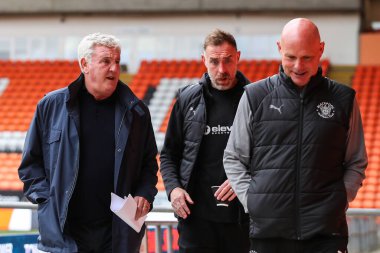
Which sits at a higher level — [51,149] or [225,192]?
[51,149]

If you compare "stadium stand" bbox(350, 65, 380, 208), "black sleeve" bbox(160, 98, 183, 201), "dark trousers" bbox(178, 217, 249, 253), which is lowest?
"stadium stand" bbox(350, 65, 380, 208)

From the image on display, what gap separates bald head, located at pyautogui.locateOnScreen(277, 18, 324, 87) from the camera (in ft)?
11.6

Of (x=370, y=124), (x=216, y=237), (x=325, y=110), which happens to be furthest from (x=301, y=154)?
(x=370, y=124)

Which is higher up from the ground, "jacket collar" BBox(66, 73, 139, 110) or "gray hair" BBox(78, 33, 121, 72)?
"gray hair" BBox(78, 33, 121, 72)

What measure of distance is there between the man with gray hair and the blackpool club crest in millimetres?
1067

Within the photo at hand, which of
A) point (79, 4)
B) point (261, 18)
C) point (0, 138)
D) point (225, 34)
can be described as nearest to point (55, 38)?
point (79, 4)

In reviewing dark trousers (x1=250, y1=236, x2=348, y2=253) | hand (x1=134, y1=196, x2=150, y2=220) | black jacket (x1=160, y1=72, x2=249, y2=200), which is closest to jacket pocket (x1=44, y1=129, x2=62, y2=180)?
hand (x1=134, y1=196, x2=150, y2=220)

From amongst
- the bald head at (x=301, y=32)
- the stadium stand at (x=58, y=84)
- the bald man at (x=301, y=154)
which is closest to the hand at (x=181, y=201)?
the bald man at (x=301, y=154)

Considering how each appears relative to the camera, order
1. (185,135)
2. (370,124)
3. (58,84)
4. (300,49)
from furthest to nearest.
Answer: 1. (58,84)
2. (370,124)
3. (185,135)
4. (300,49)

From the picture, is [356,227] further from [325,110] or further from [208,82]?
[325,110]

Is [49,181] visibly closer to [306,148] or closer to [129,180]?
[129,180]

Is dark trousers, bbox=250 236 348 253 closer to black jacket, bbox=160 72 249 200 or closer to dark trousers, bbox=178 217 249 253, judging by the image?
dark trousers, bbox=178 217 249 253

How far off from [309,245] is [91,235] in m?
1.16

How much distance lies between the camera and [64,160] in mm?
4117
